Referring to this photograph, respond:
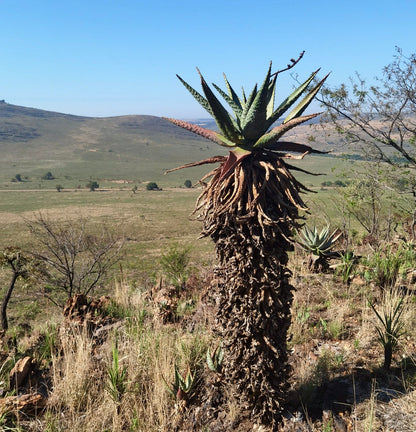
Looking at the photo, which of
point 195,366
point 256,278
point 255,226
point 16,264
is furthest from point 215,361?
point 16,264

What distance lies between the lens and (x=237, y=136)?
2580mm

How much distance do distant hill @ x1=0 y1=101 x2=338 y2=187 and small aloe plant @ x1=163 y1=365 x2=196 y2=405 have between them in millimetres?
83571

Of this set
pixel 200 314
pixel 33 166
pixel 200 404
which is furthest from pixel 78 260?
pixel 33 166

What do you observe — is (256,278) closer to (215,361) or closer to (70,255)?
(215,361)

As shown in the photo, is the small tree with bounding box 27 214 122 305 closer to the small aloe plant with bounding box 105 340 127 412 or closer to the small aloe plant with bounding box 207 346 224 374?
the small aloe plant with bounding box 105 340 127 412

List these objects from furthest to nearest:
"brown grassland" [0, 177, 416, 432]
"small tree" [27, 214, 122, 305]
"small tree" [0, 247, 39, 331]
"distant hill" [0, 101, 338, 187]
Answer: "distant hill" [0, 101, 338, 187] → "small tree" [27, 214, 122, 305] → "small tree" [0, 247, 39, 331] → "brown grassland" [0, 177, 416, 432]

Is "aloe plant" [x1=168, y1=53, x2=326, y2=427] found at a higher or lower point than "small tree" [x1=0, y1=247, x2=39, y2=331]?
higher

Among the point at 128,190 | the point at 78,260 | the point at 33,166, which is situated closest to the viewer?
the point at 78,260

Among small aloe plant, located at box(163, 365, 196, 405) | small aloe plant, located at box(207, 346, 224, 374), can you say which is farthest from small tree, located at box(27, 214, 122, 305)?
small aloe plant, located at box(207, 346, 224, 374)

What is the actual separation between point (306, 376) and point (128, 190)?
81.3 meters

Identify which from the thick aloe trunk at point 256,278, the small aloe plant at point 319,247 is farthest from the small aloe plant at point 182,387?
the small aloe plant at point 319,247

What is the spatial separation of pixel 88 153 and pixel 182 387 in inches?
5975

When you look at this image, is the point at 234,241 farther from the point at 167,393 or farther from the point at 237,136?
the point at 167,393

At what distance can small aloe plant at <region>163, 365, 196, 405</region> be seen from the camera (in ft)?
10.2
